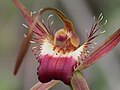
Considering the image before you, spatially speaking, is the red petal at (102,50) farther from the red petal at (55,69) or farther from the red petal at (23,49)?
the red petal at (23,49)

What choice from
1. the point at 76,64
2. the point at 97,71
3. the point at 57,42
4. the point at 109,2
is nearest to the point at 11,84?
the point at 97,71

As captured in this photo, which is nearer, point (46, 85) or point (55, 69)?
point (55, 69)

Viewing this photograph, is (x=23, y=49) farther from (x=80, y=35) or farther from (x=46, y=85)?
(x=80, y=35)

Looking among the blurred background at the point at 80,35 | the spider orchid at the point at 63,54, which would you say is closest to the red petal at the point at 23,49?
the spider orchid at the point at 63,54

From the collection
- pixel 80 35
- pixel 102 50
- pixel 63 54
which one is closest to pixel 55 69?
pixel 63 54

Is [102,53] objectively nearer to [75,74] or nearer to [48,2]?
[75,74]

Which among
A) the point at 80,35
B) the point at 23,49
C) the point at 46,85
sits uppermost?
the point at 23,49
